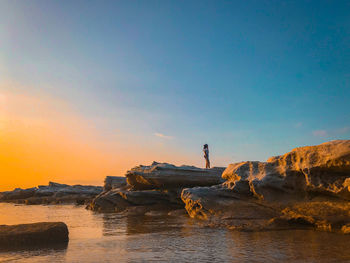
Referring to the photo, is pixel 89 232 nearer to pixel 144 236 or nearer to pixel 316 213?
pixel 144 236

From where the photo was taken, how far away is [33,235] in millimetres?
9484

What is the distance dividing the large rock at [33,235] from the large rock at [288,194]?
286 inches

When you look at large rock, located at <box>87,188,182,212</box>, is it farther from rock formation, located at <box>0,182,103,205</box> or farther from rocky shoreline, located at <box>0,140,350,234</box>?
rock formation, located at <box>0,182,103,205</box>

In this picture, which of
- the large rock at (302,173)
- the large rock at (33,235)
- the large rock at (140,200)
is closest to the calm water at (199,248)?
the large rock at (33,235)

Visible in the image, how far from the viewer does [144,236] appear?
11227 millimetres

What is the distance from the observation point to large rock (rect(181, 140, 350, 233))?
11.2 metres

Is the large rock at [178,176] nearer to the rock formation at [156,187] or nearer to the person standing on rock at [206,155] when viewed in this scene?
the rock formation at [156,187]

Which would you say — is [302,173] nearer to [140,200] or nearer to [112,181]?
[140,200]

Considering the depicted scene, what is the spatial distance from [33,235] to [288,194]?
10396mm

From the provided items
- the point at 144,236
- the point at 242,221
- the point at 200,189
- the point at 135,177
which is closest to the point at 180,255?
the point at 144,236

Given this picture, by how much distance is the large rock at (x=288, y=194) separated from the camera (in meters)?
11.2

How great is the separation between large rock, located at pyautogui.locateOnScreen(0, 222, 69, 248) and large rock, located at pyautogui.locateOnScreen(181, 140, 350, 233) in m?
7.25

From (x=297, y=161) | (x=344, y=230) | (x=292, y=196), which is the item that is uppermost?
(x=297, y=161)

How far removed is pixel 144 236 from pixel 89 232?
3.11 m
